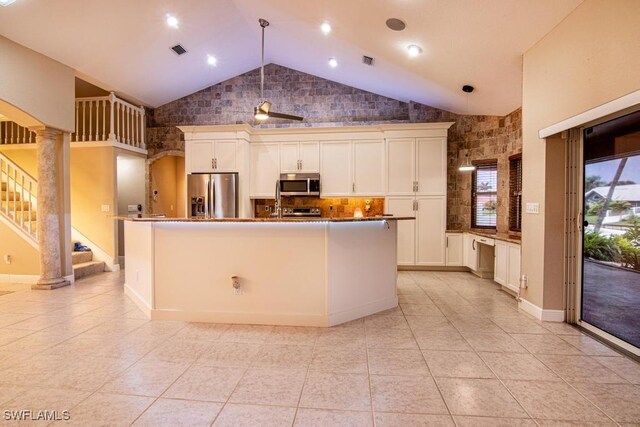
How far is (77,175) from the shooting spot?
622cm

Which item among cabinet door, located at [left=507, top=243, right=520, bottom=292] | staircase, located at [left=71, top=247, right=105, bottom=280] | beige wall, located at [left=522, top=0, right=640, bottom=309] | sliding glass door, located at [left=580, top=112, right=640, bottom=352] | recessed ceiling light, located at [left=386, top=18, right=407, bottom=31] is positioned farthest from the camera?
staircase, located at [left=71, top=247, right=105, bottom=280]

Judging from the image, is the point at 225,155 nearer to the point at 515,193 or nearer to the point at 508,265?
the point at 508,265

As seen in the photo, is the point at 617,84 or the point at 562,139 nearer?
the point at 617,84

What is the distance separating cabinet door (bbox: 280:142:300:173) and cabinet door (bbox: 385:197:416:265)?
2.00 metres

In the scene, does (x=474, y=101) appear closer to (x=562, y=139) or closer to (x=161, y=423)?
(x=562, y=139)

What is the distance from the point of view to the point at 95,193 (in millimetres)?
6184

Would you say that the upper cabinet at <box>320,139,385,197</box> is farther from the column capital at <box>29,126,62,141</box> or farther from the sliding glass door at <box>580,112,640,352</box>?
the column capital at <box>29,126,62,141</box>

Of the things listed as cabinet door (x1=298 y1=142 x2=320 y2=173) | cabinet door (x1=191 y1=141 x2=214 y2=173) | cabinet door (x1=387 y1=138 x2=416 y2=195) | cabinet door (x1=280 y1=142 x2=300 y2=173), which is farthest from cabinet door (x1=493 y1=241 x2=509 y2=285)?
cabinet door (x1=191 y1=141 x2=214 y2=173)

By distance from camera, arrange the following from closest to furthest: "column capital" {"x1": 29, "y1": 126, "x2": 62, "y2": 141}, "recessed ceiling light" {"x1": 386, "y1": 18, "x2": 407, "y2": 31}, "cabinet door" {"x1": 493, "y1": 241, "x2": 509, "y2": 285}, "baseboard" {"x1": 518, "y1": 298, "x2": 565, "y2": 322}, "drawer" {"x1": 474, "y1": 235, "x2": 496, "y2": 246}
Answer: "baseboard" {"x1": 518, "y1": 298, "x2": 565, "y2": 322}
"recessed ceiling light" {"x1": 386, "y1": 18, "x2": 407, "y2": 31}
"cabinet door" {"x1": 493, "y1": 241, "x2": 509, "y2": 285}
"column capital" {"x1": 29, "y1": 126, "x2": 62, "y2": 141}
"drawer" {"x1": 474, "y1": 235, "x2": 496, "y2": 246}

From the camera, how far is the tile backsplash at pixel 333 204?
6.51m

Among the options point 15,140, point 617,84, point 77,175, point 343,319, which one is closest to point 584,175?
point 617,84

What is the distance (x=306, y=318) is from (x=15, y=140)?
727cm

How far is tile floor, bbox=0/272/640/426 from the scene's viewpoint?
1916 mm

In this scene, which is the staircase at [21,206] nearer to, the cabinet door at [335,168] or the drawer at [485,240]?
the cabinet door at [335,168]
